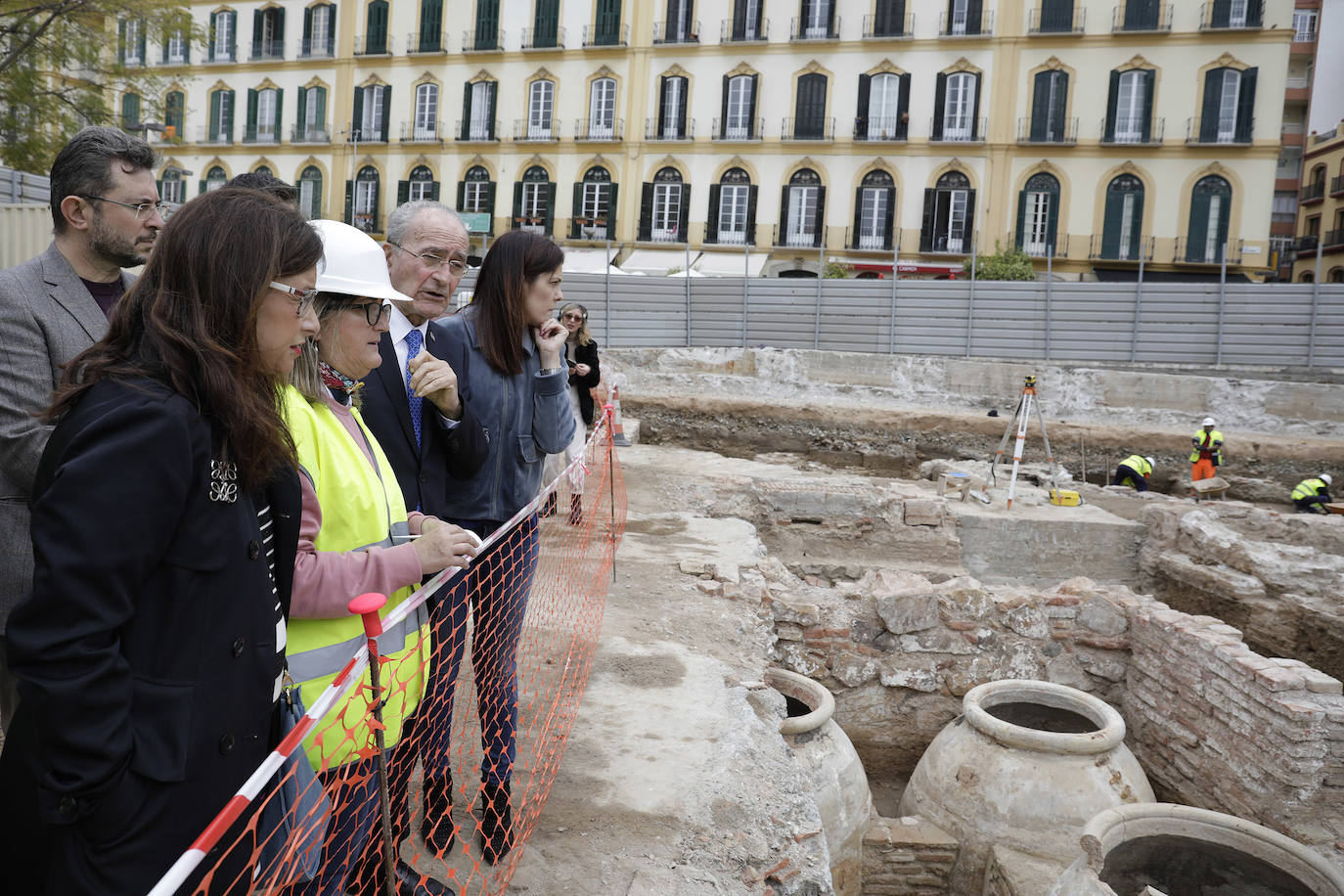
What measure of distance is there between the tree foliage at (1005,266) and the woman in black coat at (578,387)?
19.2m

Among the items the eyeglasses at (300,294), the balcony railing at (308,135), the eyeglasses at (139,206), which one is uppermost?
the balcony railing at (308,135)

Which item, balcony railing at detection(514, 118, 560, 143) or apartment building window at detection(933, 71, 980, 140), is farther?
balcony railing at detection(514, 118, 560, 143)

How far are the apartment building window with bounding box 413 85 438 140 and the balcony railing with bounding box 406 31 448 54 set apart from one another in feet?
4.12

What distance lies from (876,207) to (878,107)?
322 centimetres

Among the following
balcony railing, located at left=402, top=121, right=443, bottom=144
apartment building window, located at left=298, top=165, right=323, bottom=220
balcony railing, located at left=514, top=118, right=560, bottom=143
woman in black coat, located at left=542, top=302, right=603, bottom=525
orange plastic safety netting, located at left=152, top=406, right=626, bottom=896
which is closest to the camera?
orange plastic safety netting, located at left=152, top=406, right=626, bottom=896

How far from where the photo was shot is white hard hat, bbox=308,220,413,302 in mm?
2180

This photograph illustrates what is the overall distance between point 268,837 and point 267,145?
37.3 meters

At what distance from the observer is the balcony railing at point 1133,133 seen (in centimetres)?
2722

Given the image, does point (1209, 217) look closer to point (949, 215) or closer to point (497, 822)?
point (949, 215)

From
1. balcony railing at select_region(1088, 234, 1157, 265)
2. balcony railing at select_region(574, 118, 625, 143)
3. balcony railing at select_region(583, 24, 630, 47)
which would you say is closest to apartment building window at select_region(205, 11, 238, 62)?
balcony railing at select_region(583, 24, 630, 47)

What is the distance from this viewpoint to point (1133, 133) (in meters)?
27.5

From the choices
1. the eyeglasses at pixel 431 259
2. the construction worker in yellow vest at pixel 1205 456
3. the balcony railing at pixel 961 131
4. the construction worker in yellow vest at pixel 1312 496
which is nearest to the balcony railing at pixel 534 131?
the balcony railing at pixel 961 131

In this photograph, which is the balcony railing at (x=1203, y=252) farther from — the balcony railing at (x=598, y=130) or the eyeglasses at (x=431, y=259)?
the eyeglasses at (x=431, y=259)

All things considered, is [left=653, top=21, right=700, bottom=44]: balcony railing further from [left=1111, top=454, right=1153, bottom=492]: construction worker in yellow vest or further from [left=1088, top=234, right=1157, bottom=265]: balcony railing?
[left=1111, top=454, right=1153, bottom=492]: construction worker in yellow vest
